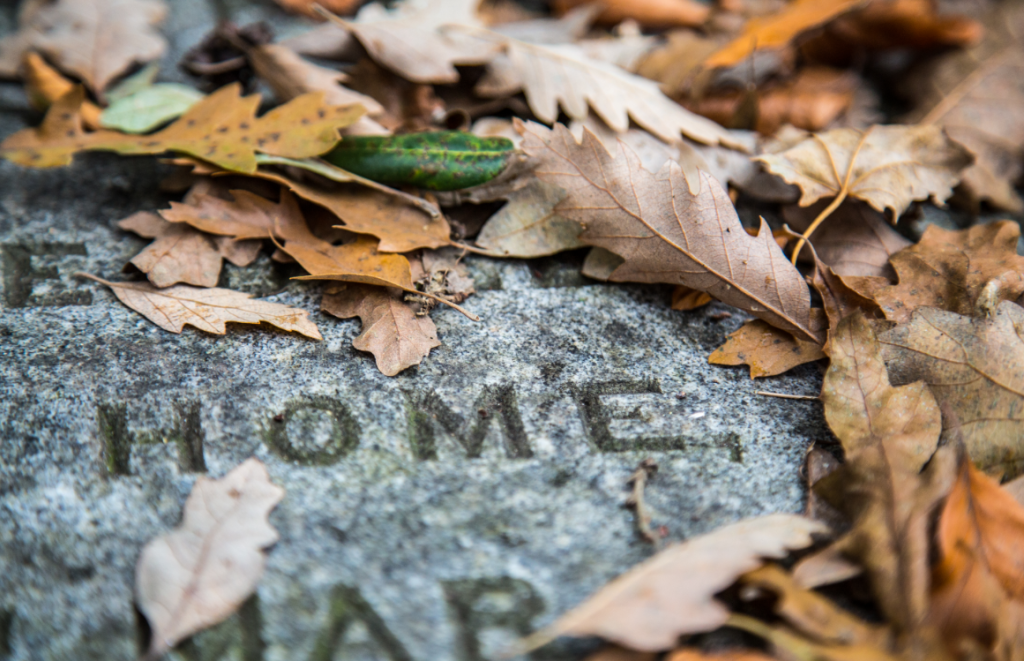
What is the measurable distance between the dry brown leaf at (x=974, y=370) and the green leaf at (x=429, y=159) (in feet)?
2.90

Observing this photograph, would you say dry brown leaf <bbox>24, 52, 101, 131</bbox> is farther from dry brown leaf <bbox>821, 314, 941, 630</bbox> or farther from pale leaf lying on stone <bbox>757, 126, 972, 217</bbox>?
dry brown leaf <bbox>821, 314, 941, 630</bbox>

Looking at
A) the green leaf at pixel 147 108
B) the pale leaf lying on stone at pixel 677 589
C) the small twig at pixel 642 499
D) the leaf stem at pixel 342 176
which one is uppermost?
the leaf stem at pixel 342 176

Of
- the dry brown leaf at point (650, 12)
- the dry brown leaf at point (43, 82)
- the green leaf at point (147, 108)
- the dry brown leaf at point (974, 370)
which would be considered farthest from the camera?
the dry brown leaf at point (650, 12)

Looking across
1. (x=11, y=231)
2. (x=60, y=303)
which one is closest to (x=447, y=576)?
(x=60, y=303)

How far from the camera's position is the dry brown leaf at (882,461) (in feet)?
3.15

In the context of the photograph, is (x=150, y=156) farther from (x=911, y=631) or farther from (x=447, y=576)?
(x=911, y=631)

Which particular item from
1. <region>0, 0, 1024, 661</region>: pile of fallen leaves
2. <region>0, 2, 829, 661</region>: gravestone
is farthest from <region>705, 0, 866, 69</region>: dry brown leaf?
<region>0, 2, 829, 661</region>: gravestone

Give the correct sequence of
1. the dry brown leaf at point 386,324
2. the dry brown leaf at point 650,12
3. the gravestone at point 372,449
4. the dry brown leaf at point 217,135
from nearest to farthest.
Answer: the gravestone at point 372,449 → the dry brown leaf at point 386,324 → the dry brown leaf at point 217,135 → the dry brown leaf at point 650,12

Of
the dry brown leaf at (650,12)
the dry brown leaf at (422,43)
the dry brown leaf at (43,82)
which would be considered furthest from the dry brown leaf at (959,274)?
the dry brown leaf at (43,82)

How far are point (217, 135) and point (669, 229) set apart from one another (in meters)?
1.04

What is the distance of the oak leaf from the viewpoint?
1.40m

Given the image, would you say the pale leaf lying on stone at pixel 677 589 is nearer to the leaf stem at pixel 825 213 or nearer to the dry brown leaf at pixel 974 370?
the dry brown leaf at pixel 974 370

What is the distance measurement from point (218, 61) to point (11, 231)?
71 cm

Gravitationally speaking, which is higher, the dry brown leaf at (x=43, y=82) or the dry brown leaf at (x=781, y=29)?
the dry brown leaf at (x=781, y=29)
